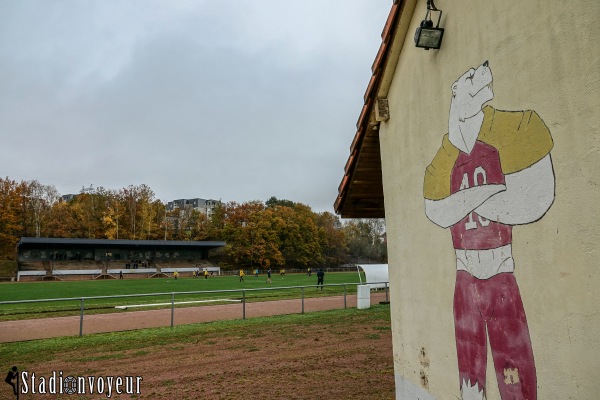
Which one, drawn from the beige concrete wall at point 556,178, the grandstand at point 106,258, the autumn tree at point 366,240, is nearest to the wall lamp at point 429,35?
the beige concrete wall at point 556,178

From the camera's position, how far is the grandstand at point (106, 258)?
6012cm

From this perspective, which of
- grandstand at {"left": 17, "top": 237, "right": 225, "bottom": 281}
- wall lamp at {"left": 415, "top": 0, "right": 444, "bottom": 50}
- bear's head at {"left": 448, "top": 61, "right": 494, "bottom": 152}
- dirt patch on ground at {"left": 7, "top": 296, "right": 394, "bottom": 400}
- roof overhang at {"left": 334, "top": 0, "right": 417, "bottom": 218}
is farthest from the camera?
grandstand at {"left": 17, "top": 237, "right": 225, "bottom": 281}

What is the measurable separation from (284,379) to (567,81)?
7455 millimetres

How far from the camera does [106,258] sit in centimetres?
7100

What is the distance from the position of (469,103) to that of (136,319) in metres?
17.0

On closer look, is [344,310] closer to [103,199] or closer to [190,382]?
[190,382]

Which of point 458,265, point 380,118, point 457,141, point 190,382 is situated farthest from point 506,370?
point 190,382

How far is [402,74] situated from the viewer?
18.5 ft

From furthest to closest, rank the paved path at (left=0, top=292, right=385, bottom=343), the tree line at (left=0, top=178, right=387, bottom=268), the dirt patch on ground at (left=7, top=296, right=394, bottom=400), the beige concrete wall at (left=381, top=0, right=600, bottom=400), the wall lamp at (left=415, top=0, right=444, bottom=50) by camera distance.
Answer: the tree line at (left=0, top=178, right=387, bottom=268), the paved path at (left=0, top=292, right=385, bottom=343), the dirt patch on ground at (left=7, top=296, right=394, bottom=400), the wall lamp at (left=415, top=0, right=444, bottom=50), the beige concrete wall at (left=381, top=0, right=600, bottom=400)

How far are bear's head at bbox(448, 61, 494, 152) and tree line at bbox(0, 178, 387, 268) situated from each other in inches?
3050

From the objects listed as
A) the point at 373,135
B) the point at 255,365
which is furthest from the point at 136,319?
the point at 373,135

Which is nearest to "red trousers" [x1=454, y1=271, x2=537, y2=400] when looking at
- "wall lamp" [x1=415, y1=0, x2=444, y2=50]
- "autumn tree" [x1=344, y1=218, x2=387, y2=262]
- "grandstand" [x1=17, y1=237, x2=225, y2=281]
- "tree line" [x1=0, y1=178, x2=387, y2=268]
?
"wall lamp" [x1=415, y1=0, x2=444, y2=50]

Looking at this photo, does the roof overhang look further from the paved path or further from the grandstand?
the grandstand

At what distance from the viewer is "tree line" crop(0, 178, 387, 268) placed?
7800 centimetres
